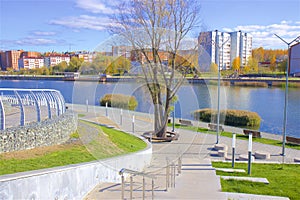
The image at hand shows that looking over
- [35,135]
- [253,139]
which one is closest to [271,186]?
[35,135]

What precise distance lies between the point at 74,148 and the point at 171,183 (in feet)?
8.99

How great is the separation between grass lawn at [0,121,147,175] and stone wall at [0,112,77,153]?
17 centimetres

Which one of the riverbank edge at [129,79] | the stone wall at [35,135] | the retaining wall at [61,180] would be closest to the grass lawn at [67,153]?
the stone wall at [35,135]

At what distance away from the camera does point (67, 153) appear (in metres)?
6.72

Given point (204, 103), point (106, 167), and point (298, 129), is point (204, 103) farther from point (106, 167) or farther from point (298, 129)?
point (106, 167)

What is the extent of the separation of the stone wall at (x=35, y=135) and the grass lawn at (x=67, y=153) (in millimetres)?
174

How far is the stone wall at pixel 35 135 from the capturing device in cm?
629

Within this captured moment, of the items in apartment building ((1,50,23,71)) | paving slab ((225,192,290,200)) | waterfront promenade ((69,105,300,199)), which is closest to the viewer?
paving slab ((225,192,290,200))

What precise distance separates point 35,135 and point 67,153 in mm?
930

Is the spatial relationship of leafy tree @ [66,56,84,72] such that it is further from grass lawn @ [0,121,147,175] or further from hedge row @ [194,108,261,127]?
hedge row @ [194,108,261,127]

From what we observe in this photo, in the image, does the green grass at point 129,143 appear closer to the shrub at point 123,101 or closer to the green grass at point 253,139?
the shrub at point 123,101

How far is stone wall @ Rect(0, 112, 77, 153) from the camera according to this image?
6293 mm

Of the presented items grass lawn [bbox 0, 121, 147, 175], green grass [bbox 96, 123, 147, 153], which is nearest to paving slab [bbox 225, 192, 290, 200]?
grass lawn [bbox 0, 121, 147, 175]

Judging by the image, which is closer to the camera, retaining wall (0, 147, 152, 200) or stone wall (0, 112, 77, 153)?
retaining wall (0, 147, 152, 200)
